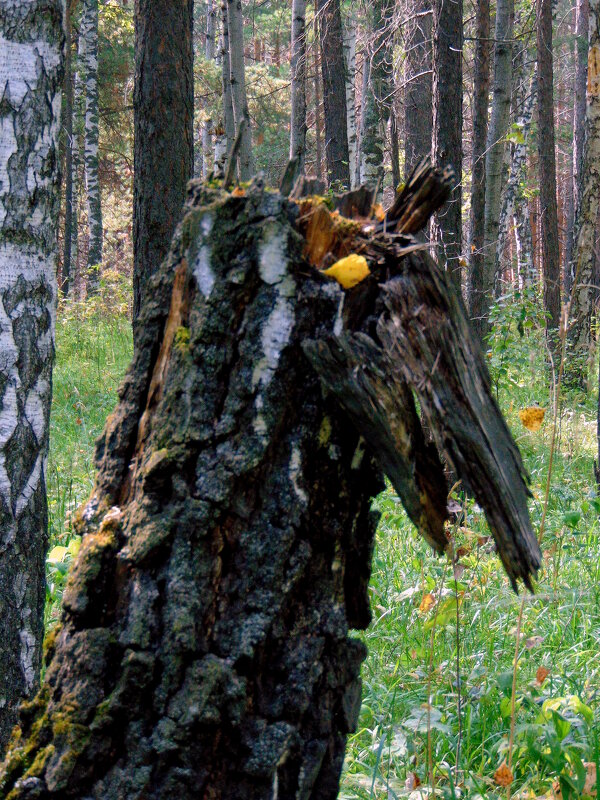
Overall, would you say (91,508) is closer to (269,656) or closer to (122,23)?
(269,656)

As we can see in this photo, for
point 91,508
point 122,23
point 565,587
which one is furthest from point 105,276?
point 91,508

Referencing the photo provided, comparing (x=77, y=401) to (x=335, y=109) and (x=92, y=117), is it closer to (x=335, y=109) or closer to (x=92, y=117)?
(x=335, y=109)

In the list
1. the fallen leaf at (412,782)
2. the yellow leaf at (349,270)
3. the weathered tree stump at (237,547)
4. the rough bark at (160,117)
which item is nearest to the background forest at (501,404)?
the fallen leaf at (412,782)

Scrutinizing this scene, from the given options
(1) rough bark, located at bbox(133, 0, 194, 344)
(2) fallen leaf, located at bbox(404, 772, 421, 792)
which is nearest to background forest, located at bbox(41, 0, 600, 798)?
(2) fallen leaf, located at bbox(404, 772, 421, 792)

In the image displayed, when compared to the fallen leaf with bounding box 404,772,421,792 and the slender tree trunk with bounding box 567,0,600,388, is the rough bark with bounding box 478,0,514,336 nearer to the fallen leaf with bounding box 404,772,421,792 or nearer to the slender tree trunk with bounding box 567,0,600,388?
the slender tree trunk with bounding box 567,0,600,388

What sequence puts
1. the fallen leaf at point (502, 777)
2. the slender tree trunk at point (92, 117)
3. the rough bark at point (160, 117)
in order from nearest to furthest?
the fallen leaf at point (502, 777) → the rough bark at point (160, 117) → the slender tree trunk at point (92, 117)

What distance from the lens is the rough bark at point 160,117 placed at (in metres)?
5.54

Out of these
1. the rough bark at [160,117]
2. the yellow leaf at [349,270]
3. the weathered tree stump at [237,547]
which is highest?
the rough bark at [160,117]

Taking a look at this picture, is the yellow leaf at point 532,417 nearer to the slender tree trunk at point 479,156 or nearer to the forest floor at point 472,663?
the forest floor at point 472,663

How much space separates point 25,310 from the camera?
8.41 ft

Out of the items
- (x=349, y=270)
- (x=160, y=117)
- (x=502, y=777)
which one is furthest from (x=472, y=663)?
(x=160, y=117)

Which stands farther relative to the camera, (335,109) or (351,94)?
(351,94)

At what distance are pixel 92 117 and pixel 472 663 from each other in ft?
50.9

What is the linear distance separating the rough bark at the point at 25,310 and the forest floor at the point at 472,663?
0.28 meters
